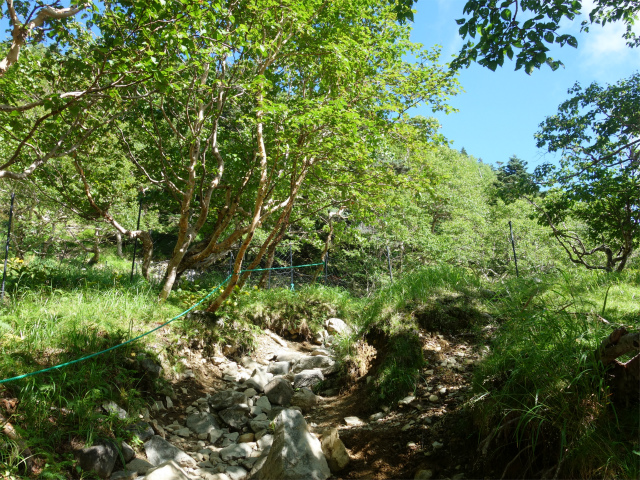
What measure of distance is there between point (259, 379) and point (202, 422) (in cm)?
109

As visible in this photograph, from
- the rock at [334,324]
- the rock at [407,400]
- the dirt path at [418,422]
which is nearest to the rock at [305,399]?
the dirt path at [418,422]

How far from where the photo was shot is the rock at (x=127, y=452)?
3083 millimetres

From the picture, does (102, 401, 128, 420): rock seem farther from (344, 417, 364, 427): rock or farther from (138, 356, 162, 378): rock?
(344, 417, 364, 427): rock

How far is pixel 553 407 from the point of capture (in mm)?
2088

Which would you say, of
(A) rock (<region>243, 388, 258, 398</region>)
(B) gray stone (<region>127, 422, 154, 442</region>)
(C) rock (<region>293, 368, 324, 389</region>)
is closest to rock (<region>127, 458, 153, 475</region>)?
(B) gray stone (<region>127, 422, 154, 442</region>)

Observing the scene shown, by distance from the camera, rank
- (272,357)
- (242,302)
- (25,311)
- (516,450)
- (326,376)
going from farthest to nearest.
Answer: (242,302), (272,357), (326,376), (25,311), (516,450)

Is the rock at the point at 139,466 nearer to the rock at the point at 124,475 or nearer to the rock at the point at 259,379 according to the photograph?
the rock at the point at 124,475

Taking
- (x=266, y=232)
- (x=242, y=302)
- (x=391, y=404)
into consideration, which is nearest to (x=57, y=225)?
(x=266, y=232)

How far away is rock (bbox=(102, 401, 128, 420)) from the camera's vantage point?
3332 mm

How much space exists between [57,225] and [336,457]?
1326cm

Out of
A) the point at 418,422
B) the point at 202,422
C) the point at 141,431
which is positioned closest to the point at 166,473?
the point at 141,431

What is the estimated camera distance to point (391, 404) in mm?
3566

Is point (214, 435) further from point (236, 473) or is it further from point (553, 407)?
point (553, 407)

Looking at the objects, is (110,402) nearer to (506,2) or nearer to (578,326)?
(578,326)
